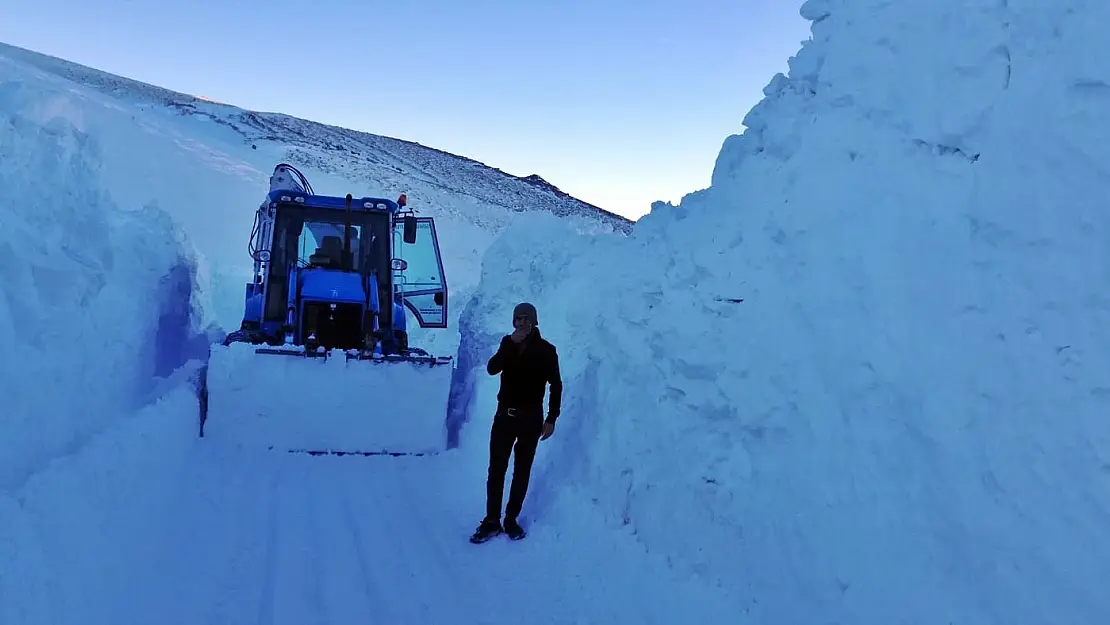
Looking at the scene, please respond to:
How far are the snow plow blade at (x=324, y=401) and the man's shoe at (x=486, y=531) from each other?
2775mm

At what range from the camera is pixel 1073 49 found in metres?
2.90

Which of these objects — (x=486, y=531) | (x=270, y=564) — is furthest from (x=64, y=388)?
(x=486, y=531)

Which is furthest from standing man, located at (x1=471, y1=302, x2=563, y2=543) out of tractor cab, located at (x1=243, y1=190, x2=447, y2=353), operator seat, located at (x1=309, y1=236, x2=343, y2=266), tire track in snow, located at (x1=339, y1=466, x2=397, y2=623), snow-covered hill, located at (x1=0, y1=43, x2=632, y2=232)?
snow-covered hill, located at (x1=0, y1=43, x2=632, y2=232)

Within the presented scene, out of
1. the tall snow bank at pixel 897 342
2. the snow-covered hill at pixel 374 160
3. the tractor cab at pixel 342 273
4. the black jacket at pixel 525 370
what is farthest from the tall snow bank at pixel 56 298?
the snow-covered hill at pixel 374 160

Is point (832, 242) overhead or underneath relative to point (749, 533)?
overhead

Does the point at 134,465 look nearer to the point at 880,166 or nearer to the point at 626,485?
the point at 626,485

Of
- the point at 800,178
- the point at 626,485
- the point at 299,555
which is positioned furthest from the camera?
the point at 626,485

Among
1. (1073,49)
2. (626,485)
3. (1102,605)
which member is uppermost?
(1073,49)

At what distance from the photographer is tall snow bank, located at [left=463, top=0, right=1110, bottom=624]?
258cm

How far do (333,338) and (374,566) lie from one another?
472 cm

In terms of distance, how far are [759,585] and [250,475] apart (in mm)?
4556

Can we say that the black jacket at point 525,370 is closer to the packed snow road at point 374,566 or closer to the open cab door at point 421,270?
the packed snow road at point 374,566

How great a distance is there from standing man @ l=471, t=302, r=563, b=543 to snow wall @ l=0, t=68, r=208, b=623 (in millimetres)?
2201

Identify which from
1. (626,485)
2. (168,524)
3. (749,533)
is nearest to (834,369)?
(749,533)
